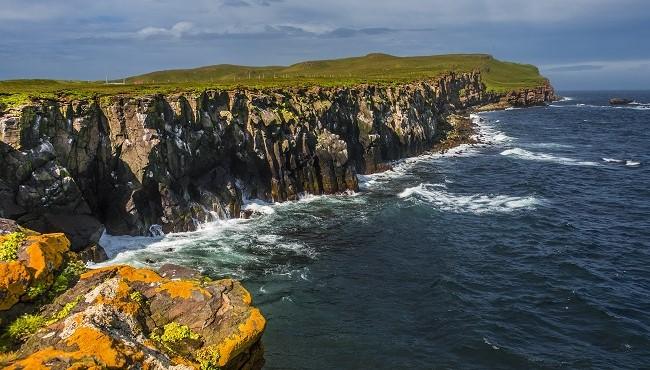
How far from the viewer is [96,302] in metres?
14.1

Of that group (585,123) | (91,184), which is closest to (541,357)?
(91,184)

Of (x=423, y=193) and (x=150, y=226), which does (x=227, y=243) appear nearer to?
(x=150, y=226)

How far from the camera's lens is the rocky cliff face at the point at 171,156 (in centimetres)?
4162

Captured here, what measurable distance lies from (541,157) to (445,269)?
7041 centimetres

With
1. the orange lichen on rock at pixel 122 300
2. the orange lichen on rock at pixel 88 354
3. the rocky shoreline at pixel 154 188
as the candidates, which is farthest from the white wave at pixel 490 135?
the orange lichen on rock at pixel 88 354

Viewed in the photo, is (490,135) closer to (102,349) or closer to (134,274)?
(134,274)

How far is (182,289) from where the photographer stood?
1684 cm

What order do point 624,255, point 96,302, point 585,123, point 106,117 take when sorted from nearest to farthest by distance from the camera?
point 96,302 < point 624,255 < point 106,117 < point 585,123

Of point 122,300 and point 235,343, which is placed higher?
point 122,300

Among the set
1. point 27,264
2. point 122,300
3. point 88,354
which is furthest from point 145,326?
point 27,264

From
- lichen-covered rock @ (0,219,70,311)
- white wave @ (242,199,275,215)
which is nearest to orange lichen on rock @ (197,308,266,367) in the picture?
→ lichen-covered rock @ (0,219,70,311)

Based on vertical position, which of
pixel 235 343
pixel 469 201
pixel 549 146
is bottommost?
pixel 469 201

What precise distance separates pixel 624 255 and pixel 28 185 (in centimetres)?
5508

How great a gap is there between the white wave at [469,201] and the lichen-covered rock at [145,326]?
49.3m
